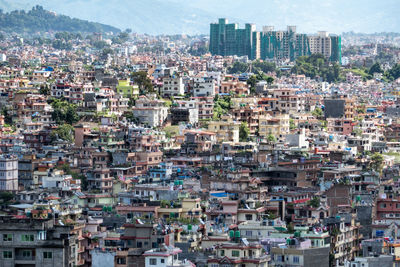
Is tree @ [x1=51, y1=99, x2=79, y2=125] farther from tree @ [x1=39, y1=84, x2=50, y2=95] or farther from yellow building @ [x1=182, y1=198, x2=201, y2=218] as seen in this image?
yellow building @ [x1=182, y1=198, x2=201, y2=218]

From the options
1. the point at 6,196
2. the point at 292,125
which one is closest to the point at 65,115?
the point at 292,125

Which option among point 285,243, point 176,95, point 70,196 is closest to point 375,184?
point 70,196

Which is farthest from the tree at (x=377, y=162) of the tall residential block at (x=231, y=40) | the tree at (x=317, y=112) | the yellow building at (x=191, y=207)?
the tall residential block at (x=231, y=40)

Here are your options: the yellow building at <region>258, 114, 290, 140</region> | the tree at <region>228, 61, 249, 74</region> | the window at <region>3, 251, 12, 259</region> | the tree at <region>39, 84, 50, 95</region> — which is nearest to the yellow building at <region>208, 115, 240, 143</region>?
the yellow building at <region>258, 114, 290, 140</region>

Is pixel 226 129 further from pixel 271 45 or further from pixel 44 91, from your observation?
pixel 271 45

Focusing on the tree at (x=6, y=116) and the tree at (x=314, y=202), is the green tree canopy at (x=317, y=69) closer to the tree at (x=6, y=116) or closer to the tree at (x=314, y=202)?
the tree at (x=6, y=116)

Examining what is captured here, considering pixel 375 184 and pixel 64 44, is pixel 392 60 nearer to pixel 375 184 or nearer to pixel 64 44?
pixel 64 44
